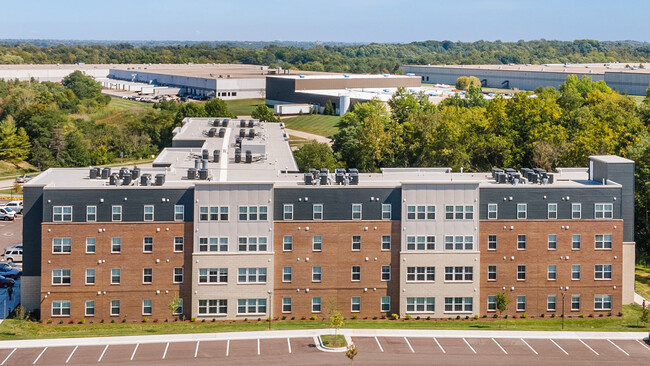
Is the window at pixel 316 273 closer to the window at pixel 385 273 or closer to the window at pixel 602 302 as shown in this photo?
the window at pixel 385 273

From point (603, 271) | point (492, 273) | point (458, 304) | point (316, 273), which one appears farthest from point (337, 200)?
point (603, 271)

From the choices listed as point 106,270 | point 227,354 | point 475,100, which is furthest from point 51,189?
point 475,100

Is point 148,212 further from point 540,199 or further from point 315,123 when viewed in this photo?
point 315,123

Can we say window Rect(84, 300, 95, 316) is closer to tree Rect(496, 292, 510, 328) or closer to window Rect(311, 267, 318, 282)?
window Rect(311, 267, 318, 282)

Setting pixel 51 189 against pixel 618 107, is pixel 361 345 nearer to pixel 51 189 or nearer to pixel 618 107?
pixel 51 189

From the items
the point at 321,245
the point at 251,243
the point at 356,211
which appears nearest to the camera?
the point at 251,243

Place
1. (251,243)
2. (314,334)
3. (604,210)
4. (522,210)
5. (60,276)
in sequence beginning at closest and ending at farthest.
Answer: (314,334), (60,276), (251,243), (522,210), (604,210)
